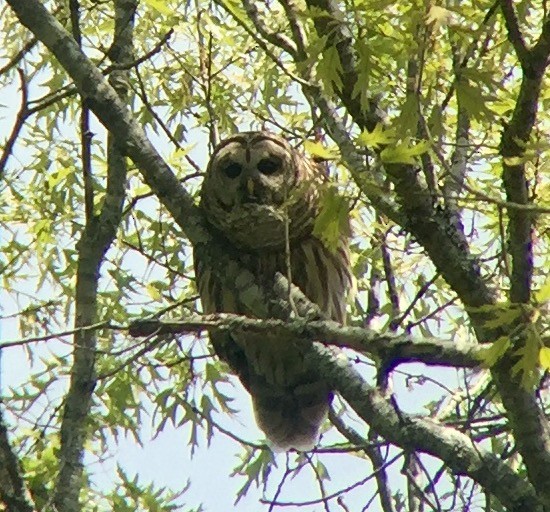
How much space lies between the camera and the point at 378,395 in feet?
9.29

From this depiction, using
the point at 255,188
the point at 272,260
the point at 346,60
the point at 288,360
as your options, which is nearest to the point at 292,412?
the point at 288,360

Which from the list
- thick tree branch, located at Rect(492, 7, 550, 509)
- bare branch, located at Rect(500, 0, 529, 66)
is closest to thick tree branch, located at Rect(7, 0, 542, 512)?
thick tree branch, located at Rect(492, 7, 550, 509)

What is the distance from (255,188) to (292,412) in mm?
968

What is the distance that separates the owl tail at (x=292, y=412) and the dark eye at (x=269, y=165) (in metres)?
0.90

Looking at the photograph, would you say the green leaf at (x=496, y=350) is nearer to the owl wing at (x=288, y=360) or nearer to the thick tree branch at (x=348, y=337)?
the thick tree branch at (x=348, y=337)

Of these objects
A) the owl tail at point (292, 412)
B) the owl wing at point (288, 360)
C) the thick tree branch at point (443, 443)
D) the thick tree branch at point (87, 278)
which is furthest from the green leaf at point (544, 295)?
the owl tail at point (292, 412)

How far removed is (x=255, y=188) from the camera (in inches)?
169

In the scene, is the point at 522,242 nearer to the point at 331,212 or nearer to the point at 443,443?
the point at 331,212

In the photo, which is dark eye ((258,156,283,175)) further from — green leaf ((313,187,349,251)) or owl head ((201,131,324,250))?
green leaf ((313,187,349,251))

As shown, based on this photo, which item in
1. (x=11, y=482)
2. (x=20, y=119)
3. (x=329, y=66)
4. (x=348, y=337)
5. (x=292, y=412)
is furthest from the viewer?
(x=292, y=412)

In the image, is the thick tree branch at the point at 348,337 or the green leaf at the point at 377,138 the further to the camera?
the thick tree branch at the point at 348,337

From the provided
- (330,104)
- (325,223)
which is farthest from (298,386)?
(325,223)

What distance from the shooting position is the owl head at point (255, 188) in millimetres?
4098

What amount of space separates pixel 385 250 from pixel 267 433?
99cm
